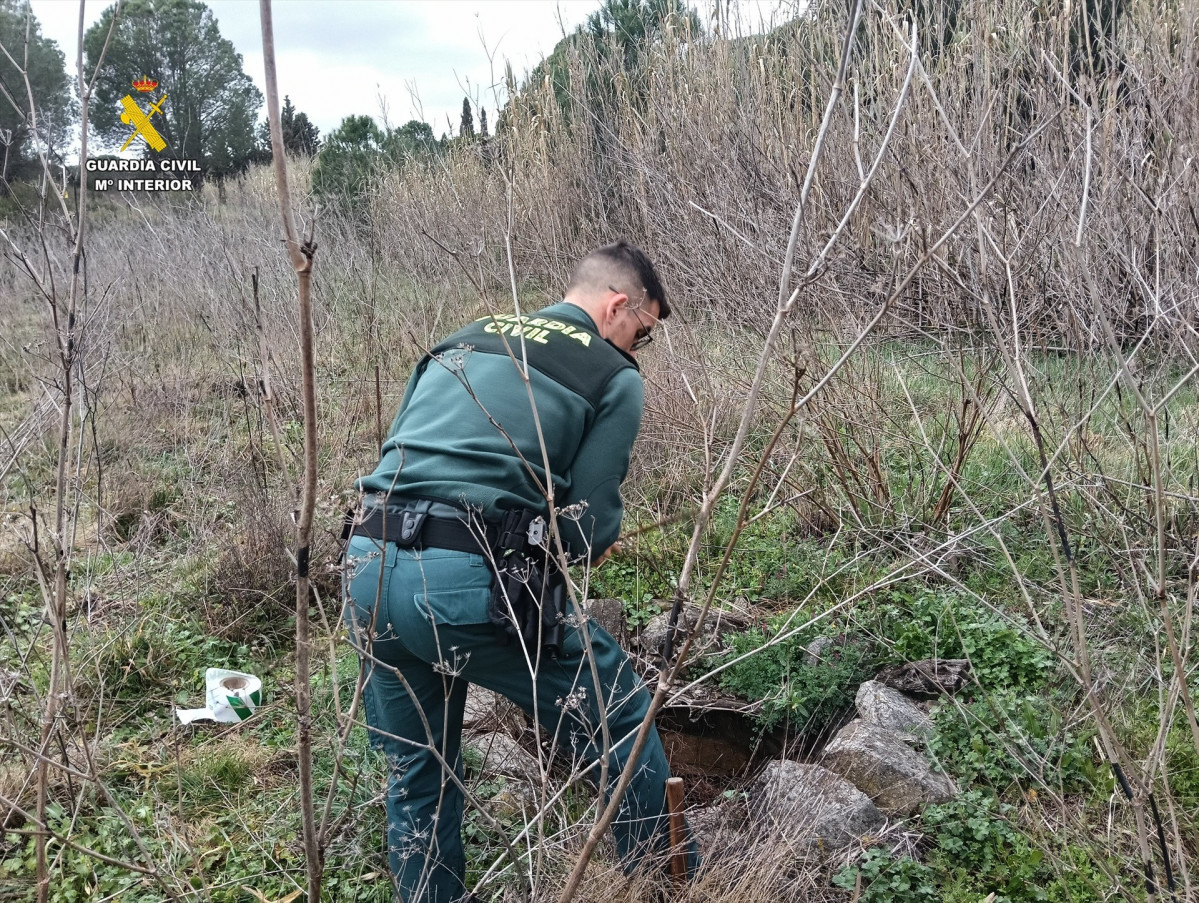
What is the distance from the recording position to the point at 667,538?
14.7 feet

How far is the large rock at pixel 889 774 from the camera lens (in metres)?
2.79

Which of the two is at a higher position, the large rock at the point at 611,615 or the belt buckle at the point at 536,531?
the belt buckle at the point at 536,531

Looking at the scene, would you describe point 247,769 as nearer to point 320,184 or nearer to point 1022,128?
point 1022,128

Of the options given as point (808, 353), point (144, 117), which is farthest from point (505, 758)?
point (144, 117)

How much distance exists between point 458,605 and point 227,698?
6.46 feet

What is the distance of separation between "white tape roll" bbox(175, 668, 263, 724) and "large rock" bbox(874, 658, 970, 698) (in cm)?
253

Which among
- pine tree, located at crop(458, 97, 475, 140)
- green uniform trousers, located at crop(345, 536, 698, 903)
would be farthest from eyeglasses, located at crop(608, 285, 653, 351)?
pine tree, located at crop(458, 97, 475, 140)

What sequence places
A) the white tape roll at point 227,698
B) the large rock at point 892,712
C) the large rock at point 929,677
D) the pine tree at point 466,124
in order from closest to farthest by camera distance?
the large rock at point 892,712, the large rock at point 929,677, the white tape roll at point 227,698, the pine tree at point 466,124

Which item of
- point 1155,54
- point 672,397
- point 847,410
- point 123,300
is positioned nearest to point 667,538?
point 672,397

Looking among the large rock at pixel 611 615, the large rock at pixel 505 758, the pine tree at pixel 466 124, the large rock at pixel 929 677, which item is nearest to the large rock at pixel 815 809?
the large rock at pixel 929 677

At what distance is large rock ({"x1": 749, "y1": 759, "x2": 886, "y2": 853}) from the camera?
8.48ft

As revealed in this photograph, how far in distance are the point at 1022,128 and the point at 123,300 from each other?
7630mm

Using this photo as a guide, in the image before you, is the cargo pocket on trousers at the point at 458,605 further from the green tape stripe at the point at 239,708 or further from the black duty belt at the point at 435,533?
the green tape stripe at the point at 239,708

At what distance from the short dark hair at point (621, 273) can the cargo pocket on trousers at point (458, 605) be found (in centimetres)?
113
